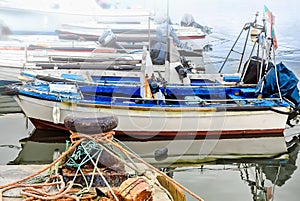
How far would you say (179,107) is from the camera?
32.6ft

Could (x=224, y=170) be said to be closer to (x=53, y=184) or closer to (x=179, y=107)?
(x=179, y=107)

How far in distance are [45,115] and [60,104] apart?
21.4 inches

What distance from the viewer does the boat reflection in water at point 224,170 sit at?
7.93 meters

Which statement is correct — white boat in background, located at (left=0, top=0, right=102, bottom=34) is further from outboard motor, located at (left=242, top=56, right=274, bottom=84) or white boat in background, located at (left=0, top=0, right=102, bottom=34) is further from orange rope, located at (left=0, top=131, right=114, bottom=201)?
orange rope, located at (left=0, top=131, right=114, bottom=201)

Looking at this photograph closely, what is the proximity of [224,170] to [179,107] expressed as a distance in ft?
5.92

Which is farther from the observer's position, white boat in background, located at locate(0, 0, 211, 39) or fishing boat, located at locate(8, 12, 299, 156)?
white boat in background, located at locate(0, 0, 211, 39)

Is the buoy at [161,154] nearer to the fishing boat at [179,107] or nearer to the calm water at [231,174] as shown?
the fishing boat at [179,107]

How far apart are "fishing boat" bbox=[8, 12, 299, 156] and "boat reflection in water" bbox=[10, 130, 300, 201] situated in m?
0.44

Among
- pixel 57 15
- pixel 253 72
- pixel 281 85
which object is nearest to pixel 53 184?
pixel 281 85

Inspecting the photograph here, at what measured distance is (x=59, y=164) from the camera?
323 cm

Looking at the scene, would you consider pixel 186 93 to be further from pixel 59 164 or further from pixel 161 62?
pixel 59 164

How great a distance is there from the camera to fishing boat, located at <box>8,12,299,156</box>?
998cm

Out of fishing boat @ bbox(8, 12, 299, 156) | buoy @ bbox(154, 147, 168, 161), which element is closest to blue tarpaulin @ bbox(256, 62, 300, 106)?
fishing boat @ bbox(8, 12, 299, 156)

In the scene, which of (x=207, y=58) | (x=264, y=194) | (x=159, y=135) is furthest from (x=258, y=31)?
(x=207, y=58)
